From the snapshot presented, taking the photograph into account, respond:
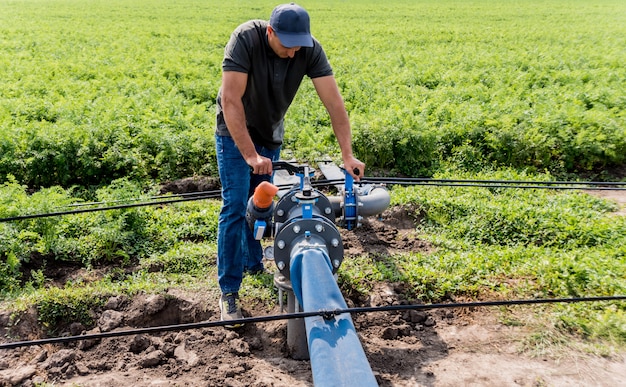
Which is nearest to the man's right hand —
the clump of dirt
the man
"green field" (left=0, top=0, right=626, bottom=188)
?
the man

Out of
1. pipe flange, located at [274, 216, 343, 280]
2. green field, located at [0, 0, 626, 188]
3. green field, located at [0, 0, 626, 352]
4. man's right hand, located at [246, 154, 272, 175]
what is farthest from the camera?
green field, located at [0, 0, 626, 188]

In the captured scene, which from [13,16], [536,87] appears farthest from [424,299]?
[13,16]

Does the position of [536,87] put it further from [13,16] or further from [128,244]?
[13,16]

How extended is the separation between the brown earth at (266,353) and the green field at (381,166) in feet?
0.67

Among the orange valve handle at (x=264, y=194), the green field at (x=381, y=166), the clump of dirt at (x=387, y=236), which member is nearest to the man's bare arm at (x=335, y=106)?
the orange valve handle at (x=264, y=194)

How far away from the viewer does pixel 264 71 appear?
3.78 meters

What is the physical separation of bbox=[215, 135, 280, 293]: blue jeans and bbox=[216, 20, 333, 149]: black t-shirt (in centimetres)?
16

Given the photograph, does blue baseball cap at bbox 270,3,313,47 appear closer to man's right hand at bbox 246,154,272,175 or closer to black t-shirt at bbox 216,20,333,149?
black t-shirt at bbox 216,20,333,149

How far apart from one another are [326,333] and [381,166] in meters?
5.64

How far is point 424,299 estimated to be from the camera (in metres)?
4.52

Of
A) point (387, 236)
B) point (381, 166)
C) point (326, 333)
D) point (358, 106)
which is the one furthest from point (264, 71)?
point (358, 106)

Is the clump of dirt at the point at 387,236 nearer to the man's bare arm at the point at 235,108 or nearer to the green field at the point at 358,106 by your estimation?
the green field at the point at 358,106

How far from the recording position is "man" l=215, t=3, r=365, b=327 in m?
3.51

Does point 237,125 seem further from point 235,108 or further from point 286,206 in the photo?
point 286,206
